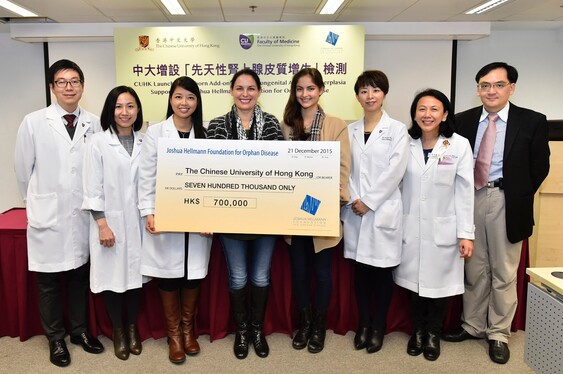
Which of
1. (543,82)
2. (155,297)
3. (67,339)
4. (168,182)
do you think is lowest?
(67,339)

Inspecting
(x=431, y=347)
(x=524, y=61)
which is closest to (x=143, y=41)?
(x=431, y=347)

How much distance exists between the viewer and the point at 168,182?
2.09m

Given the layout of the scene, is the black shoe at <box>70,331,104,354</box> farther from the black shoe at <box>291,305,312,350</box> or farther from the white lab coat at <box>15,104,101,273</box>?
the black shoe at <box>291,305,312,350</box>

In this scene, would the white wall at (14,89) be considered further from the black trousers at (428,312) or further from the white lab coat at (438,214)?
the black trousers at (428,312)

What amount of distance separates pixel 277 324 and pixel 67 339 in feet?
4.26

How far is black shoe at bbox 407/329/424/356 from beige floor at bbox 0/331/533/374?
0.04m

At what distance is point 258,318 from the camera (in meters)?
2.35

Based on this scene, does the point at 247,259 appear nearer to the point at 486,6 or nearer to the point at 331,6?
the point at 331,6

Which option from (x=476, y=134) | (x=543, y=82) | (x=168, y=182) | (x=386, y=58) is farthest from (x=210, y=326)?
(x=543, y=82)

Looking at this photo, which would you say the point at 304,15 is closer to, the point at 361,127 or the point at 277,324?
the point at 361,127

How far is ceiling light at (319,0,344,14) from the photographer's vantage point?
13.9 ft

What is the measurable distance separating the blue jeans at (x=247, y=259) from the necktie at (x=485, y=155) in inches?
47.8

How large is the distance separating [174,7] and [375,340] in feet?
12.6

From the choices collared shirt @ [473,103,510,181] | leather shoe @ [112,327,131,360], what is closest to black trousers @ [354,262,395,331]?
collared shirt @ [473,103,510,181]
